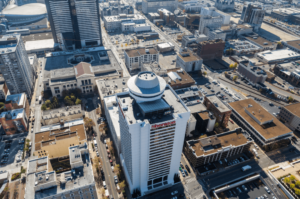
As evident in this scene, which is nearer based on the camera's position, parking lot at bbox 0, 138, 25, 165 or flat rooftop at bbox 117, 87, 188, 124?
flat rooftop at bbox 117, 87, 188, 124

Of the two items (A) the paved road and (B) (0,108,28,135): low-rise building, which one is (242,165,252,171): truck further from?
(B) (0,108,28,135): low-rise building

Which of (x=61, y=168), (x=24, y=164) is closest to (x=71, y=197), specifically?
(x=61, y=168)

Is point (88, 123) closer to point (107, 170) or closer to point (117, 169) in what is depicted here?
point (107, 170)

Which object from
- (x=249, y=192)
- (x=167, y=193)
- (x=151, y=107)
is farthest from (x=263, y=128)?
(x=151, y=107)

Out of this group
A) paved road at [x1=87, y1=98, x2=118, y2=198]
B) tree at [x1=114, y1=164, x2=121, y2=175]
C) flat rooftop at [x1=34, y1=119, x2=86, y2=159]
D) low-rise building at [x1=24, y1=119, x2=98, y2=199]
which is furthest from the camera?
tree at [x1=114, y1=164, x2=121, y2=175]

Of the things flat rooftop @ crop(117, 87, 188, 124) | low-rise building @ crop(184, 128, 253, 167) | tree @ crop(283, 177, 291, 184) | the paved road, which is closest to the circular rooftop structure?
flat rooftop @ crop(117, 87, 188, 124)

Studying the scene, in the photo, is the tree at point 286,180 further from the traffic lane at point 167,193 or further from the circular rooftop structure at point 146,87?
the circular rooftop structure at point 146,87
